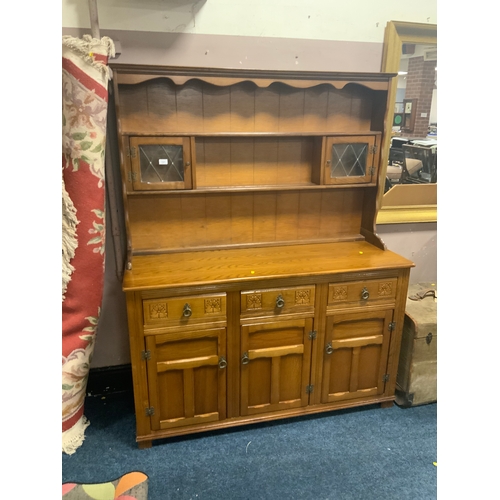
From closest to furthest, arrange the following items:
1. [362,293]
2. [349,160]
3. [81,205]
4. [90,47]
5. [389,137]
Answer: [90,47] < [81,205] < [362,293] < [349,160] < [389,137]

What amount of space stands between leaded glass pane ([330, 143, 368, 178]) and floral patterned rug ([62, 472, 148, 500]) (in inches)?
67.8

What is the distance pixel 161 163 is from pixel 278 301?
2.81ft

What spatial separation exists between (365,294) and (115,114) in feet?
4.84

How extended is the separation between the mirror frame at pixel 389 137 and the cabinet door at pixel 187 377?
1215 millimetres

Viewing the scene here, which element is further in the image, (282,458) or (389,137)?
(389,137)

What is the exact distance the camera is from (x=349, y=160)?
2.15 meters

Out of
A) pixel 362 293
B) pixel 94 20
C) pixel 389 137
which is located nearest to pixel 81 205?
pixel 94 20

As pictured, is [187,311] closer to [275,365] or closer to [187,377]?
[187,377]

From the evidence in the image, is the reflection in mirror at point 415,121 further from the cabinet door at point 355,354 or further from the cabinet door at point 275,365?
the cabinet door at point 275,365

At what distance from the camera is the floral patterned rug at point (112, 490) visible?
5.58ft

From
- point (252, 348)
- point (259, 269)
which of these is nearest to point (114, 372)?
point (252, 348)

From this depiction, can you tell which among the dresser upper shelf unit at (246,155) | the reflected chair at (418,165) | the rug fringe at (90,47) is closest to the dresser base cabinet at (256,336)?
the dresser upper shelf unit at (246,155)
